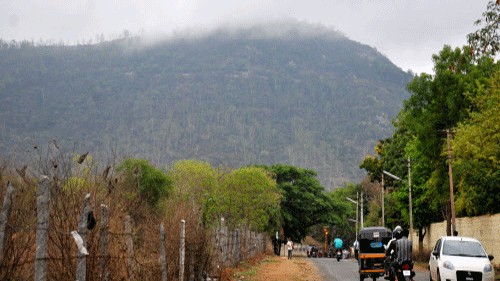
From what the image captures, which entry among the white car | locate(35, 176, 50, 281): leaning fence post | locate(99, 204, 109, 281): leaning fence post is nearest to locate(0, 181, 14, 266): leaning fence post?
locate(35, 176, 50, 281): leaning fence post

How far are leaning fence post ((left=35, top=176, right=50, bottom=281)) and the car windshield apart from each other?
18.4 metres

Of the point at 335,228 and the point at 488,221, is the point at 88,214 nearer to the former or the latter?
the point at 488,221

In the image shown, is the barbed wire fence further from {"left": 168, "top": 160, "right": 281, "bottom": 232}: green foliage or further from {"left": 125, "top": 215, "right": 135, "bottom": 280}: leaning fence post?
{"left": 168, "top": 160, "right": 281, "bottom": 232}: green foliage

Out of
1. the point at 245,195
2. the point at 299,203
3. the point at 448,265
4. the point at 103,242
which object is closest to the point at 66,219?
the point at 103,242

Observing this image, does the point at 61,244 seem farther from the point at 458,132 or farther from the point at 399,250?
the point at 458,132

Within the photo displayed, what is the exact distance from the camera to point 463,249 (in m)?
24.0

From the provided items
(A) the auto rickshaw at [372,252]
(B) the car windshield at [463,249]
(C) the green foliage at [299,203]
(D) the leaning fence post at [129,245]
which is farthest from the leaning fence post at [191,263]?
(C) the green foliage at [299,203]

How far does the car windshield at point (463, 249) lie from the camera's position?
78.1 feet

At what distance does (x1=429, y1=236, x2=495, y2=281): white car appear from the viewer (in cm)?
2247

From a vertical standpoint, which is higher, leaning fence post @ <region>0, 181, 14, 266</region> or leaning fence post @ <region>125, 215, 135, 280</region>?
leaning fence post @ <region>0, 181, 14, 266</region>

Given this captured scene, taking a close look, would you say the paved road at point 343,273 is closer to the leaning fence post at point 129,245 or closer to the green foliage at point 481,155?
the green foliage at point 481,155

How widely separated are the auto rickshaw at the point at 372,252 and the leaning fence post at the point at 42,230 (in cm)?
2217

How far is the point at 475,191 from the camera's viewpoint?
39.3 m

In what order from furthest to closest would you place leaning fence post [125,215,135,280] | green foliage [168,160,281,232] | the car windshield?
1. green foliage [168,160,281,232]
2. the car windshield
3. leaning fence post [125,215,135,280]
